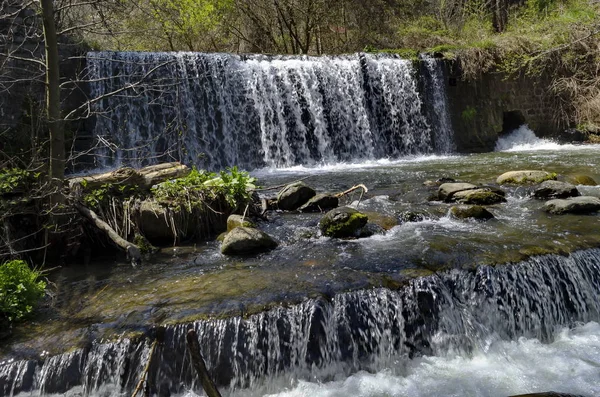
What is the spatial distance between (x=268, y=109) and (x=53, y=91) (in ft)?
26.8

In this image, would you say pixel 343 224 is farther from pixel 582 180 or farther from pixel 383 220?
pixel 582 180

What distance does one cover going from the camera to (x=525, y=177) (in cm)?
882

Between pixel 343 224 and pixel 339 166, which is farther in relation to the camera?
pixel 339 166

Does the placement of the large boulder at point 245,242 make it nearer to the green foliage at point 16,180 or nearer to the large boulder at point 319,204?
the large boulder at point 319,204

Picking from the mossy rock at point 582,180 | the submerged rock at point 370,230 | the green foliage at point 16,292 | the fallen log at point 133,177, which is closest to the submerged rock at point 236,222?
the fallen log at point 133,177

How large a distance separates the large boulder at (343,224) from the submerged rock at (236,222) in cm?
97

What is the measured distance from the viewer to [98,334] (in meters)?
4.14

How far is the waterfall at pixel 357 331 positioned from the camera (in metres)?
3.93

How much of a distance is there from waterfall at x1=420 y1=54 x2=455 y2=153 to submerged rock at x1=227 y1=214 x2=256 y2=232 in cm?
1012

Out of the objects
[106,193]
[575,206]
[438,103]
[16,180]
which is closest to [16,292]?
[16,180]

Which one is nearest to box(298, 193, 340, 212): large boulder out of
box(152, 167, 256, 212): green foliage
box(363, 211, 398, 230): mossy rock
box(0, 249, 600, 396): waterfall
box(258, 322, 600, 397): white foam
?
box(363, 211, 398, 230): mossy rock

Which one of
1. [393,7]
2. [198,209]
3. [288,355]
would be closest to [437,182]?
[198,209]

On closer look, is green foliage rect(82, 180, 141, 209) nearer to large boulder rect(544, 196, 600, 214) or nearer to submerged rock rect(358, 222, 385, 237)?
submerged rock rect(358, 222, 385, 237)

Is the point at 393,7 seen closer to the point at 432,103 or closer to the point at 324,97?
the point at 432,103
